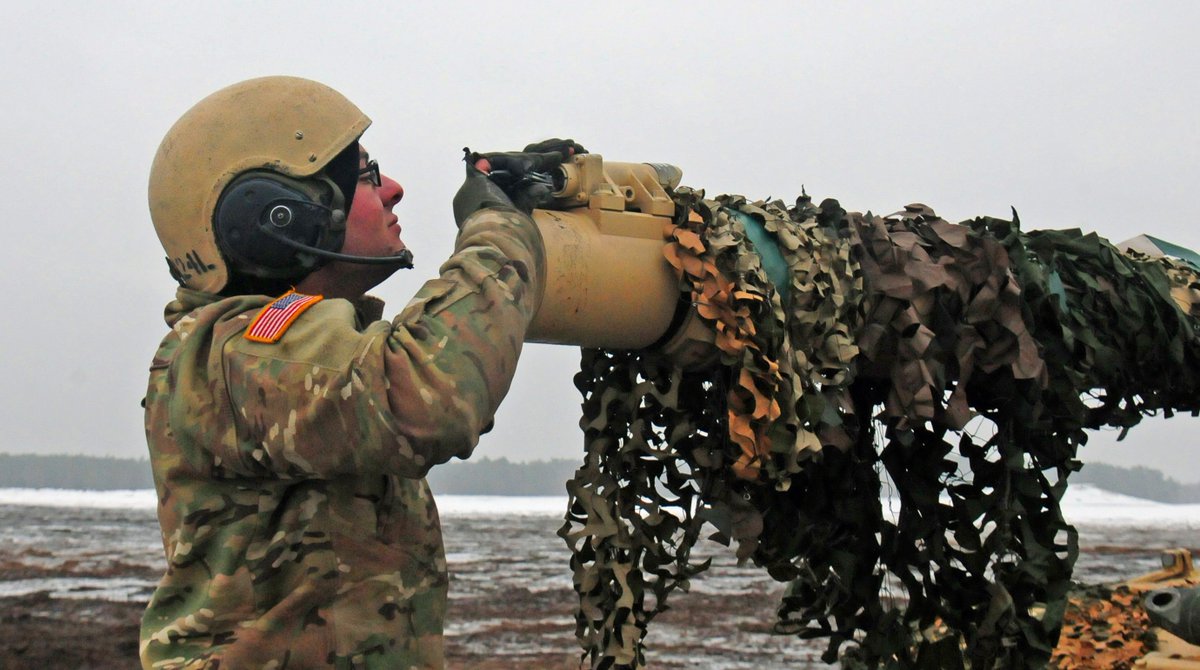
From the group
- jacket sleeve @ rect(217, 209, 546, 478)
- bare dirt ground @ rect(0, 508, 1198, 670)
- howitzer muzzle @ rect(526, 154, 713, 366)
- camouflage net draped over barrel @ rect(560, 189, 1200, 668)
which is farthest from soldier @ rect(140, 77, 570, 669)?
bare dirt ground @ rect(0, 508, 1198, 670)

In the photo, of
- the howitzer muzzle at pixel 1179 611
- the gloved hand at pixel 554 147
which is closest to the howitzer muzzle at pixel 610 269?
A: the gloved hand at pixel 554 147

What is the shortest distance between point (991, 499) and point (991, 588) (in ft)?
0.74

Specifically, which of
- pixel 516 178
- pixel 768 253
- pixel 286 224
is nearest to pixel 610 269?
pixel 516 178

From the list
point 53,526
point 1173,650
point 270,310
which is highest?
point 270,310

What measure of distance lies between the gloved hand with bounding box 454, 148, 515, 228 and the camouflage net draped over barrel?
50cm

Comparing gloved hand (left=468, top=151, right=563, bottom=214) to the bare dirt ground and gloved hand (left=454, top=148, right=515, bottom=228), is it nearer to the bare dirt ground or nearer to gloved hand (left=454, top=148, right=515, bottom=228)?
gloved hand (left=454, top=148, right=515, bottom=228)

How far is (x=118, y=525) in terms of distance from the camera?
20250 millimetres

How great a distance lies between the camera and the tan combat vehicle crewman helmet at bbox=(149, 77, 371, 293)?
2271 mm

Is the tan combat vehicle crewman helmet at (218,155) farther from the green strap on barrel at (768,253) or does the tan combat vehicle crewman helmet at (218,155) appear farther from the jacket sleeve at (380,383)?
the green strap on barrel at (768,253)

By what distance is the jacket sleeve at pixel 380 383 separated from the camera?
1915 millimetres

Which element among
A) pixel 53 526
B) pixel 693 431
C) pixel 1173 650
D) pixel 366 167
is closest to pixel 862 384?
pixel 693 431

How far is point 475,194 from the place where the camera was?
7.62 ft

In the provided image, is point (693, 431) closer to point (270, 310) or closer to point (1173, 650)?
point (270, 310)

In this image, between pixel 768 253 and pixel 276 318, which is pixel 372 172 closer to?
pixel 276 318
